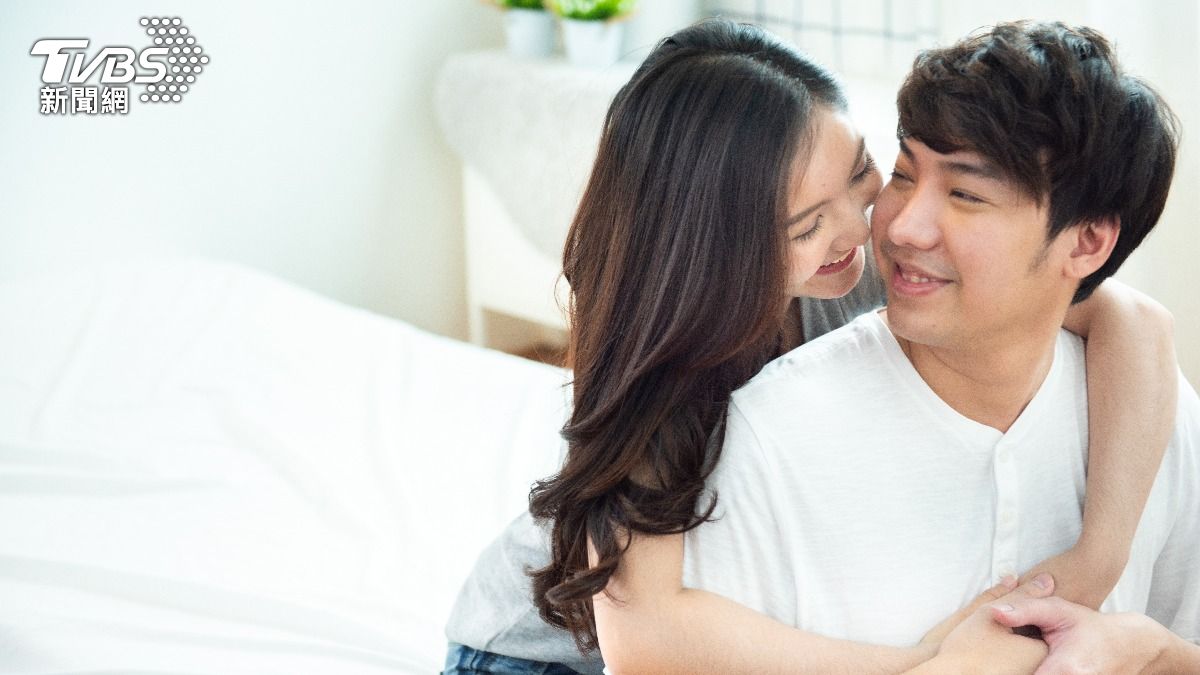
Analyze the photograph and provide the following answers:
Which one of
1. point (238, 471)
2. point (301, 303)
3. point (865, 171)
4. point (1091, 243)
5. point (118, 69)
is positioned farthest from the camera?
point (118, 69)

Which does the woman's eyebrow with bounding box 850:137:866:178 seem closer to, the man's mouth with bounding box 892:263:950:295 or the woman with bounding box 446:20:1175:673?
the woman with bounding box 446:20:1175:673

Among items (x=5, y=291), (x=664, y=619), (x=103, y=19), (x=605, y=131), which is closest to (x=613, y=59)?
Result: (x=103, y=19)

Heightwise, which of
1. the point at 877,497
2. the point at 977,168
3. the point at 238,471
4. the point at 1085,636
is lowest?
the point at 238,471

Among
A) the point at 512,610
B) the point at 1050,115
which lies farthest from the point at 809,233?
the point at 512,610

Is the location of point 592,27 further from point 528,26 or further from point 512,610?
point 512,610

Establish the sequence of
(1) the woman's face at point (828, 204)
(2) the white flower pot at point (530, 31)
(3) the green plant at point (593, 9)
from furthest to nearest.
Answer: (2) the white flower pot at point (530, 31) → (3) the green plant at point (593, 9) → (1) the woman's face at point (828, 204)

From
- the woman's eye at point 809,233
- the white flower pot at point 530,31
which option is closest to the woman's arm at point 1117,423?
the woman's eye at point 809,233

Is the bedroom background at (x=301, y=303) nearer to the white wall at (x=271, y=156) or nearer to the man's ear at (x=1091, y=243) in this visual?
the white wall at (x=271, y=156)

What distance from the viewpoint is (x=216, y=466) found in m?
1.96

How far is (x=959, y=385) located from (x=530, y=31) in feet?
6.74

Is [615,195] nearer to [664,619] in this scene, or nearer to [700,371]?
[700,371]

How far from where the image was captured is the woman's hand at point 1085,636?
1262 mm

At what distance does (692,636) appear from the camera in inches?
48.6

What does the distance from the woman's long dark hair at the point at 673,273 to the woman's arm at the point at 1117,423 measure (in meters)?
0.38
